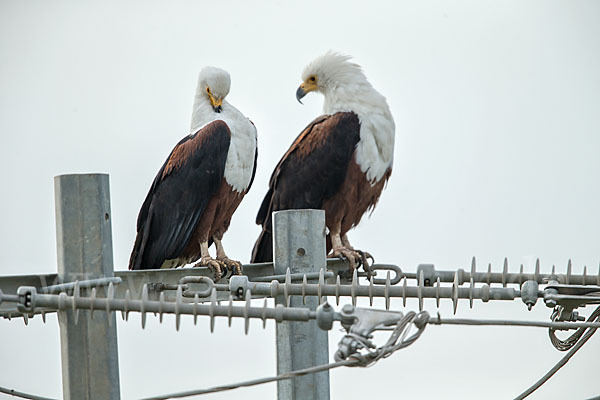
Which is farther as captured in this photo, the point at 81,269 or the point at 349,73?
the point at 349,73

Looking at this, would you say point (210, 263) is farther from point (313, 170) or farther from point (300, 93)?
point (300, 93)

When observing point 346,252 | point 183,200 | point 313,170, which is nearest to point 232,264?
point 183,200

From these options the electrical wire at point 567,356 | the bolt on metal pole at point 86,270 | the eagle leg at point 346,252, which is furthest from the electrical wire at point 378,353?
the eagle leg at point 346,252

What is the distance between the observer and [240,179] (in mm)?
5035

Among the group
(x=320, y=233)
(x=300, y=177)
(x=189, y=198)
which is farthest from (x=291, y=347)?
(x=300, y=177)

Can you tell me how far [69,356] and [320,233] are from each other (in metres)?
1.28

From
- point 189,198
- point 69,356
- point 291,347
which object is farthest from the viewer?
point 189,198

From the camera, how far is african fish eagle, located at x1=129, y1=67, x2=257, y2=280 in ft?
15.8

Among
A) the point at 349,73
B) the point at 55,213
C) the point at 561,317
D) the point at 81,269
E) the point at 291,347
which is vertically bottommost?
the point at 291,347

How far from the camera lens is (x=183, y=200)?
15.9ft

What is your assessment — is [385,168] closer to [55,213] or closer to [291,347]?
[291,347]

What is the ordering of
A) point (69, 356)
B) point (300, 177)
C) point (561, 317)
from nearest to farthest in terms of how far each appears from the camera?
point (69, 356), point (561, 317), point (300, 177)

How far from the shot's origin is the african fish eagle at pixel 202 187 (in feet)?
15.8

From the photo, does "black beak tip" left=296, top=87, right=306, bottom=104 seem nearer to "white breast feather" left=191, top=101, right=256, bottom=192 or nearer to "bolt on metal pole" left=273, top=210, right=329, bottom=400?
"white breast feather" left=191, top=101, right=256, bottom=192
